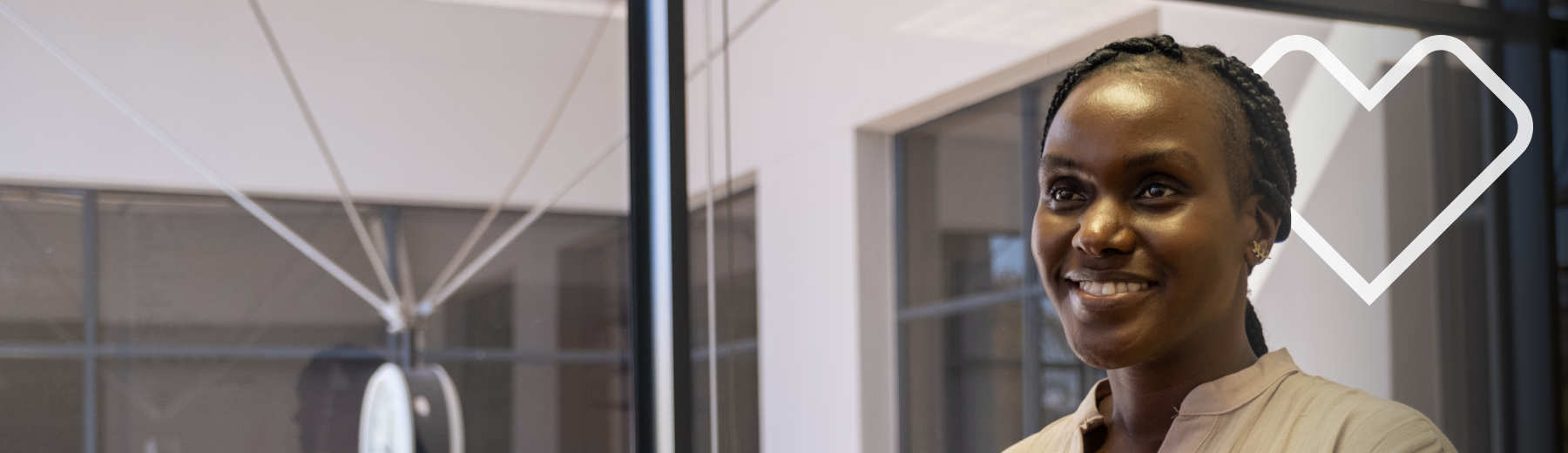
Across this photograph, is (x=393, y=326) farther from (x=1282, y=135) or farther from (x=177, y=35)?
(x=1282, y=135)

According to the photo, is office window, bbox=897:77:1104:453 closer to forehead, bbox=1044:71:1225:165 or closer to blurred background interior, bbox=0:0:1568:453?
blurred background interior, bbox=0:0:1568:453

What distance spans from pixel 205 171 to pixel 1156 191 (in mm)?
2420

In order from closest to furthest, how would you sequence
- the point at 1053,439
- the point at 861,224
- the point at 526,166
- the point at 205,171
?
the point at 1053,439, the point at 861,224, the point at 205,171, the point at 526,166

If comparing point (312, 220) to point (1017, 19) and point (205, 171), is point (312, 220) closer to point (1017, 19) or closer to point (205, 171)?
point (205, 171)

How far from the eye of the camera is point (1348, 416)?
75 centimetres

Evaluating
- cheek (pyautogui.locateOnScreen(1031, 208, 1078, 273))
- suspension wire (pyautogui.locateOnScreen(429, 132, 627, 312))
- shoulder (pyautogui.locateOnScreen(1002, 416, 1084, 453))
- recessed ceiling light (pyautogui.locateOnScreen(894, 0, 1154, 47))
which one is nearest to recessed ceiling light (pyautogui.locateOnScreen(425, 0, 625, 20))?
suspension wire (pyautogui.locateOnScreen(429, 132, 627, 312))

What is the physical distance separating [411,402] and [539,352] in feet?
3.17

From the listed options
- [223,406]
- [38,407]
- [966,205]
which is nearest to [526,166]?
[223,406]

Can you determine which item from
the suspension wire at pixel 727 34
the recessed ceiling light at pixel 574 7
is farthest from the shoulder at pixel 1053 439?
the recessed ceiling light at pixel 574 7

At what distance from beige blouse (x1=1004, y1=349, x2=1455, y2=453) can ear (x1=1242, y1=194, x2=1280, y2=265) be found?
91mm

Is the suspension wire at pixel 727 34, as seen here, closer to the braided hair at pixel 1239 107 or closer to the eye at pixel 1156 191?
the braided hair at pixel 1239 107

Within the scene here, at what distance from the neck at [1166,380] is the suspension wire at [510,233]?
8.06ft

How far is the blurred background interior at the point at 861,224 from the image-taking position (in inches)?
38.6

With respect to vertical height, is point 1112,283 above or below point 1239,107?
below
